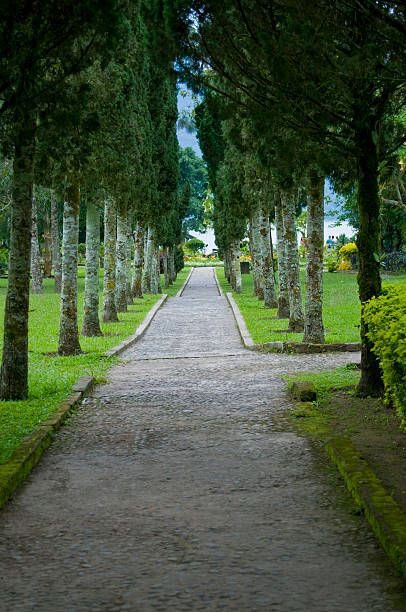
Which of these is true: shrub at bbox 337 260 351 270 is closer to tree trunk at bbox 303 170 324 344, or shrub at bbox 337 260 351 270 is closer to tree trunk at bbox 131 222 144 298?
tree trunk at bbox 131 222 144 298

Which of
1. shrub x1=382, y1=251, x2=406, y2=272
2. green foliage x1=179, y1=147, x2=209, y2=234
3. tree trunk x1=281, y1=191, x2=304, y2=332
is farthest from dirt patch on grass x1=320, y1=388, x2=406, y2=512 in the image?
green foliage x1=179, y1=147, x2=209, y2=234

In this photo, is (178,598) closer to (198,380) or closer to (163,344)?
(198,380)

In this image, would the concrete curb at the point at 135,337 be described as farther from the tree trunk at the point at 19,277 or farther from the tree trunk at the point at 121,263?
the tree trunk at the point at 19,277

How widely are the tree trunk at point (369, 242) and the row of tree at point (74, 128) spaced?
2516mm

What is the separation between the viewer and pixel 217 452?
6.61 metres

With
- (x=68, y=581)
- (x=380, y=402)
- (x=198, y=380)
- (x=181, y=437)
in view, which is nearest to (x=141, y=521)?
(x=68, y=581)

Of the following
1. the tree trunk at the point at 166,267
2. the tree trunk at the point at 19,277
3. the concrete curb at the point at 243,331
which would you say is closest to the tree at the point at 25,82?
the tree trunk at the point at 19,277

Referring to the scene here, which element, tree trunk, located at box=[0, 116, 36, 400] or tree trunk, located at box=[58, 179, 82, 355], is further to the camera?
tree trunk, located at box=[58, 179, 82, 355]

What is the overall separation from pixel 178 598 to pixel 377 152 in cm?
631

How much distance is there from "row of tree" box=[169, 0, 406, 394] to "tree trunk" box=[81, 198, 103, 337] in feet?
25.0

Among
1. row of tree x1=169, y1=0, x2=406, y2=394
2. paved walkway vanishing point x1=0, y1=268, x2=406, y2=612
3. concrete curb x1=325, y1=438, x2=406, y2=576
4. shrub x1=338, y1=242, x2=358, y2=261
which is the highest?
row of tree x1=169, y1=0, x2=406, y2=394

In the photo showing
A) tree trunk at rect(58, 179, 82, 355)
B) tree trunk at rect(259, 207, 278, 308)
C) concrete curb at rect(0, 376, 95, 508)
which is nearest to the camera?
concrete curb at rect(0, 376, 95, 508)

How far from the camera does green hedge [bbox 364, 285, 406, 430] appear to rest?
19.2 feet

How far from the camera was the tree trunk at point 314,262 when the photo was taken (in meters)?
13.9
